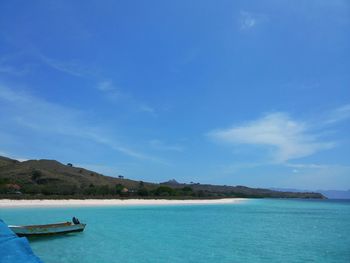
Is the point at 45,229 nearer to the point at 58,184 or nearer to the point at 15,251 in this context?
the point at 15,251

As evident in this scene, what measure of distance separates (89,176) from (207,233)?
256 feet

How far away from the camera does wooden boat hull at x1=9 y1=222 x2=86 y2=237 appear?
2123 centimetres

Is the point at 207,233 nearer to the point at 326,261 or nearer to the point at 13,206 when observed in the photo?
→ the point at 326,261

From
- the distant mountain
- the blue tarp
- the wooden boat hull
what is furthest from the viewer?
the distant mountain

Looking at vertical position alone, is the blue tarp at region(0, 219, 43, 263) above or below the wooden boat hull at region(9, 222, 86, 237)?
below

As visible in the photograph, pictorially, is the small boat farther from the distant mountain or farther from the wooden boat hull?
the distant mountain

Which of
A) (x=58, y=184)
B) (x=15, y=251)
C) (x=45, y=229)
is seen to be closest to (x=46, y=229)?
(x=45, y=229)

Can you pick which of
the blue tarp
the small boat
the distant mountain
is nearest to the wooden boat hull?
the small boat

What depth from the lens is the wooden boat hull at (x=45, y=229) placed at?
21.2 m

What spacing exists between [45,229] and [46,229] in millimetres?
63

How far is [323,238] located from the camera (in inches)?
1059

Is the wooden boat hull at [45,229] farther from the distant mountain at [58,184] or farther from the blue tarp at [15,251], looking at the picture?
the distant mountain at [58,184]

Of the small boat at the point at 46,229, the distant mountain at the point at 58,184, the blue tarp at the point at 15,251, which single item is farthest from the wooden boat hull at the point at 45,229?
the distant mountain at the point at 58,184

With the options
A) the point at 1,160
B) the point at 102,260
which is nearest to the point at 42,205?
the point at 102,260
